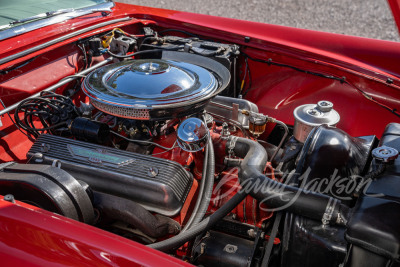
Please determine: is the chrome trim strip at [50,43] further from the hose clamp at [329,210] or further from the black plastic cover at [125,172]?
the hose clamp at [329,210]

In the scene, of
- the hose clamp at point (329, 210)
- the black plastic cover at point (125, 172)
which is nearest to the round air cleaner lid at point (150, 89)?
the black plastic cover at point (125, 172)

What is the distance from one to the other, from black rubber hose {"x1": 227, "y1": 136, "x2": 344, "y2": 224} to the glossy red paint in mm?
331

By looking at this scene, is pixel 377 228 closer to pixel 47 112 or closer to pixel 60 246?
pixel 60 246

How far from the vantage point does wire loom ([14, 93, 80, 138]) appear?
148 centimetres

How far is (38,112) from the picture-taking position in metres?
1.48

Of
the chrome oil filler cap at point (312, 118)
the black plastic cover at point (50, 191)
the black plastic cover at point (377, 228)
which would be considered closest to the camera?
the black plastic cover at point (377, 228)

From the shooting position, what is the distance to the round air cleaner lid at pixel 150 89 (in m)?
1.27

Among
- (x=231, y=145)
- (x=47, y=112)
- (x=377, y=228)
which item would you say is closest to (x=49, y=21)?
(x=47, y=112)

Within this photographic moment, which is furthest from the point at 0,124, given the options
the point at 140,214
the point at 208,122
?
the point at 208,122

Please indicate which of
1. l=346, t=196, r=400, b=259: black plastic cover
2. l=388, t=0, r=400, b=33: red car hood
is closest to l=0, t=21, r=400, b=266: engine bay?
l=346, t=196, r=400, b=259: black plastic cover

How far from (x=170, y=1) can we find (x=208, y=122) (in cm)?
627

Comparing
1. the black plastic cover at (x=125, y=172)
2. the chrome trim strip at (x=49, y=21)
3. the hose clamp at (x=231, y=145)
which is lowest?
the black plastic cover at (x=125, y=172)

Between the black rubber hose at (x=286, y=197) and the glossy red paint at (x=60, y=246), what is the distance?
33 centimetres

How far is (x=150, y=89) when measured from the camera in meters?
1.33
